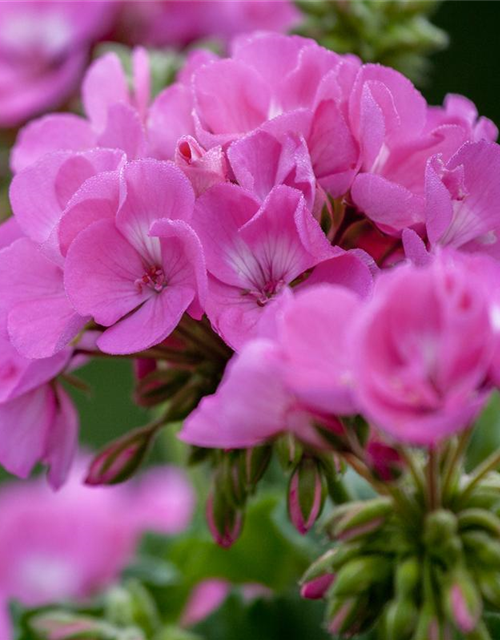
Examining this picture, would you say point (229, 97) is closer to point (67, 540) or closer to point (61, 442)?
point (61, 442)

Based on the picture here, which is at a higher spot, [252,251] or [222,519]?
[252,251]

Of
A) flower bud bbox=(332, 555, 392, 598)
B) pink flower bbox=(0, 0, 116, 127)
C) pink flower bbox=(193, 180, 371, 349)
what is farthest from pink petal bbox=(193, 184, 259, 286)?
pink flower bbox=(0, 0, 116, 127)

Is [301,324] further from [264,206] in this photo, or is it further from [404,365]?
[264,206]

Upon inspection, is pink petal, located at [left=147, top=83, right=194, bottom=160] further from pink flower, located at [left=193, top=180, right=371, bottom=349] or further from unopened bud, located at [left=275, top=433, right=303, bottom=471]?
unopened bud, located at [left=275, top=433, right=303, bottom=471]

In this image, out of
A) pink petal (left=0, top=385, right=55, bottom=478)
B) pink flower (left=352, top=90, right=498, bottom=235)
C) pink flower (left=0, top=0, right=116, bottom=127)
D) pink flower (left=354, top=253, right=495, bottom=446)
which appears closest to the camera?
pink flower (left=354, top=253, right=495, bottom=446)

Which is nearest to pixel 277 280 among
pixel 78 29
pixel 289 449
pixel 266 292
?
pixel 266 292

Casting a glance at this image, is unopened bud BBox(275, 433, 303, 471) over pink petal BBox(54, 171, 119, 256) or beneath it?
beneath
